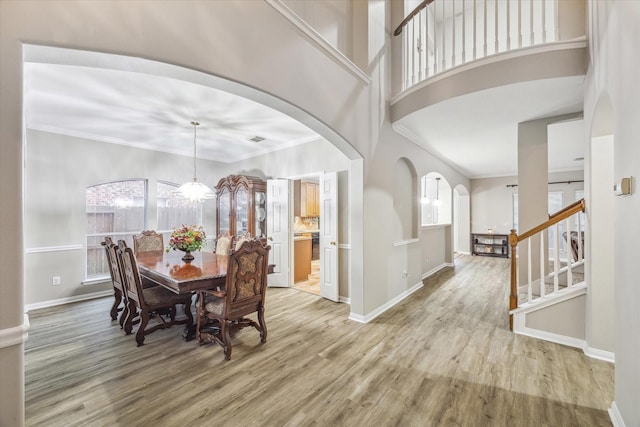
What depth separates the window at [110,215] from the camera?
15.5 feet

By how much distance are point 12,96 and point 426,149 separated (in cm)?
525

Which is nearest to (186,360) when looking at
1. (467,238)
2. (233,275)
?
(233,275)

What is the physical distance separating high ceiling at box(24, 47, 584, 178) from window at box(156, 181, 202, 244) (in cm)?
85

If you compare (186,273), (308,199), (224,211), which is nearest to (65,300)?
(224,211)

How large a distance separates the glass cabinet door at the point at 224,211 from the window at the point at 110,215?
1.48 meters

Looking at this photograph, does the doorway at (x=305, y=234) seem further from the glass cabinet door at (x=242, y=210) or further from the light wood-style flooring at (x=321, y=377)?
the light wood-style flooring at (x=321, y=377)

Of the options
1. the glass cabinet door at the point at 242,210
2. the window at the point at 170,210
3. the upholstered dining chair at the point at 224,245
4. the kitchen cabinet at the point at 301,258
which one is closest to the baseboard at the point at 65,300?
the window at the point at 170,210

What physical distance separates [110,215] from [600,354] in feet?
23.5

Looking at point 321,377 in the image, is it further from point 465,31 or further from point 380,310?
point 465,31

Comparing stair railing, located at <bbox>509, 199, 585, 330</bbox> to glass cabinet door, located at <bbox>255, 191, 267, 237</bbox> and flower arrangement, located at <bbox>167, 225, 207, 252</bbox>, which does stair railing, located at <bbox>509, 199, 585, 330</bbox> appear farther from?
glass cabinet door, located at <bbox>255, 191, 267, 237</bbox>

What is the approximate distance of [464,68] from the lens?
2887 millimetres

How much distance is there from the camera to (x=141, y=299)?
2832 millimetres

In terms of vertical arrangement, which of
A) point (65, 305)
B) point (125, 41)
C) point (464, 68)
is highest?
point (464, 68)

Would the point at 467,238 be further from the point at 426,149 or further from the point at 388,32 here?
the point at 388,32
